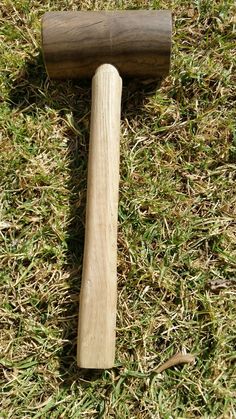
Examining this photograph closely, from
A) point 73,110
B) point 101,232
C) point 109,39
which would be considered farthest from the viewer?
point 73,110

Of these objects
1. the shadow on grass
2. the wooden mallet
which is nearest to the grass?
the shadow on grass

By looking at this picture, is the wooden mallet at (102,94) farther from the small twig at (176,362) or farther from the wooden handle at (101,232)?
the small twig at (176,362)

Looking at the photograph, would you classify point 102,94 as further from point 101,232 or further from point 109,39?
point 101,232

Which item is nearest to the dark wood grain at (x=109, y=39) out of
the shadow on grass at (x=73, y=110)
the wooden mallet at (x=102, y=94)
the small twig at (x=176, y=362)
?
the wooden mallet at (x=102, y=94)

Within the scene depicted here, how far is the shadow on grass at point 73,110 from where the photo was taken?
274cm

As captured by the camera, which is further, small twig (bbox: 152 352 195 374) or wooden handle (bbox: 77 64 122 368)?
small twig (bbox: 152 352 195 374)

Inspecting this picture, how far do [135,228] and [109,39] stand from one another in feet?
2.90

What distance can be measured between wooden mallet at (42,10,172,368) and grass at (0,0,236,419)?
19 centimetres

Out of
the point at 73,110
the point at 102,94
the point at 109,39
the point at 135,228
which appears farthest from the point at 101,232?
the point at 109,39

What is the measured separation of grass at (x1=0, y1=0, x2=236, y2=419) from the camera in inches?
101

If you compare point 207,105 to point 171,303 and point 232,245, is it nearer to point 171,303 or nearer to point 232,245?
point 232,245

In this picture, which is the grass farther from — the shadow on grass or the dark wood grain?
the dark wood grain

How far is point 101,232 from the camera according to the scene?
253 cm

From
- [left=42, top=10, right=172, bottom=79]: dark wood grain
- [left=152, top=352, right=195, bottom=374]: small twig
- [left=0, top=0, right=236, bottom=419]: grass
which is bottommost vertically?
[left=152, top=352, right=195, bottom=374]: small twig
